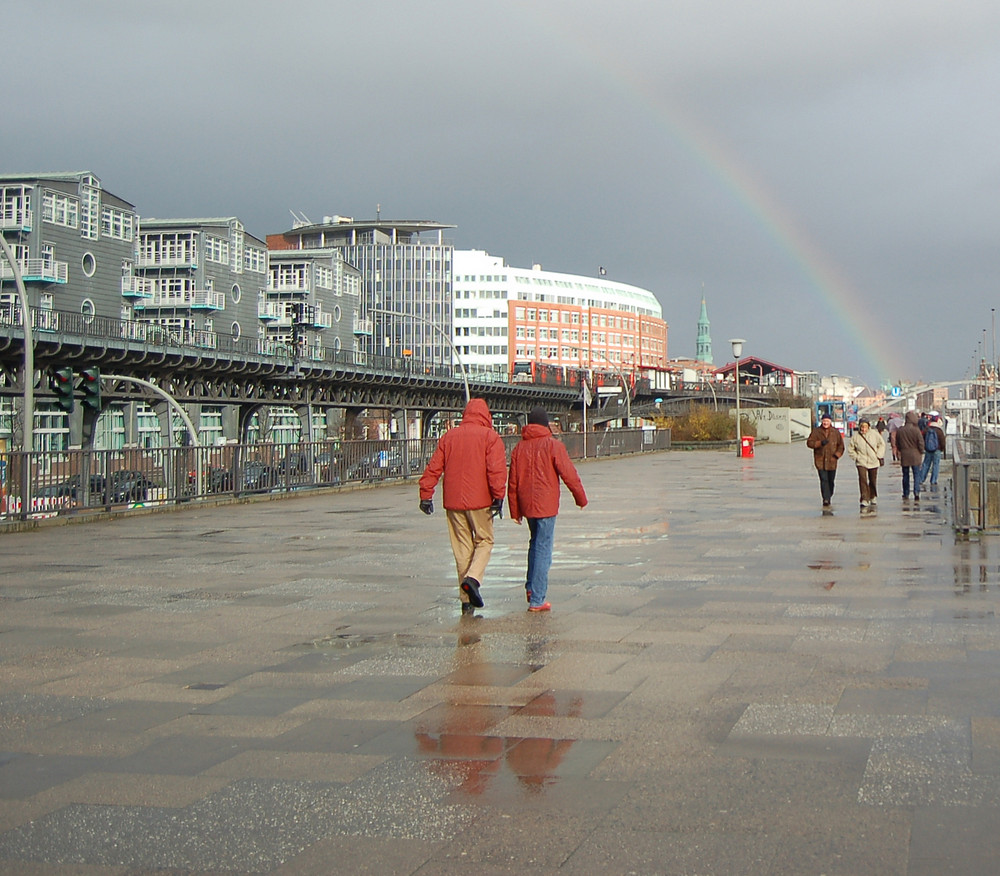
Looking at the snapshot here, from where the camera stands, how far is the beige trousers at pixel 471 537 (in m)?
10.3

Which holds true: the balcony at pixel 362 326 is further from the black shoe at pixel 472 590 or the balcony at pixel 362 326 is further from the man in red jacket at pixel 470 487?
the black shoe at pixel 472 590

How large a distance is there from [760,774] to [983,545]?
1083cm

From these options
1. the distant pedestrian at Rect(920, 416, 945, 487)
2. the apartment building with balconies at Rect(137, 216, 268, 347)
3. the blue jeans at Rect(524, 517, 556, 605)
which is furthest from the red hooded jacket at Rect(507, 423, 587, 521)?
the apartment building with balconies at Rect(137, 216, 268, 347)

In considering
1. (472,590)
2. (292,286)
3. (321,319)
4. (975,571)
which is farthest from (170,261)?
(472,590)

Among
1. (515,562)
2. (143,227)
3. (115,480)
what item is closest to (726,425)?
(143,227)

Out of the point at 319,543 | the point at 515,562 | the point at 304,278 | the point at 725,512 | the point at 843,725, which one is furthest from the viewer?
the point at 304,278

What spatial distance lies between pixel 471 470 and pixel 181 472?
1570 cm

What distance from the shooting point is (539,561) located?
10281 mm

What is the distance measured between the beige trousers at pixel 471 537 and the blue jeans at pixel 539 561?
1.27ft

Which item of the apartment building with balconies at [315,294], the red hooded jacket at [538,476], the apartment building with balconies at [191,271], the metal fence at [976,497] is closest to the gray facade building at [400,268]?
the apartment building with balconies at [315,294]

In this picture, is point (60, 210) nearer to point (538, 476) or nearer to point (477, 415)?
point (477, 415)

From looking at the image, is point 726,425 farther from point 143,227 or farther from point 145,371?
point 143,227

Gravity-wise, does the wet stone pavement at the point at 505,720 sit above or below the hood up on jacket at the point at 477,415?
below

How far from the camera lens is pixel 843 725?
6059 millimetres
